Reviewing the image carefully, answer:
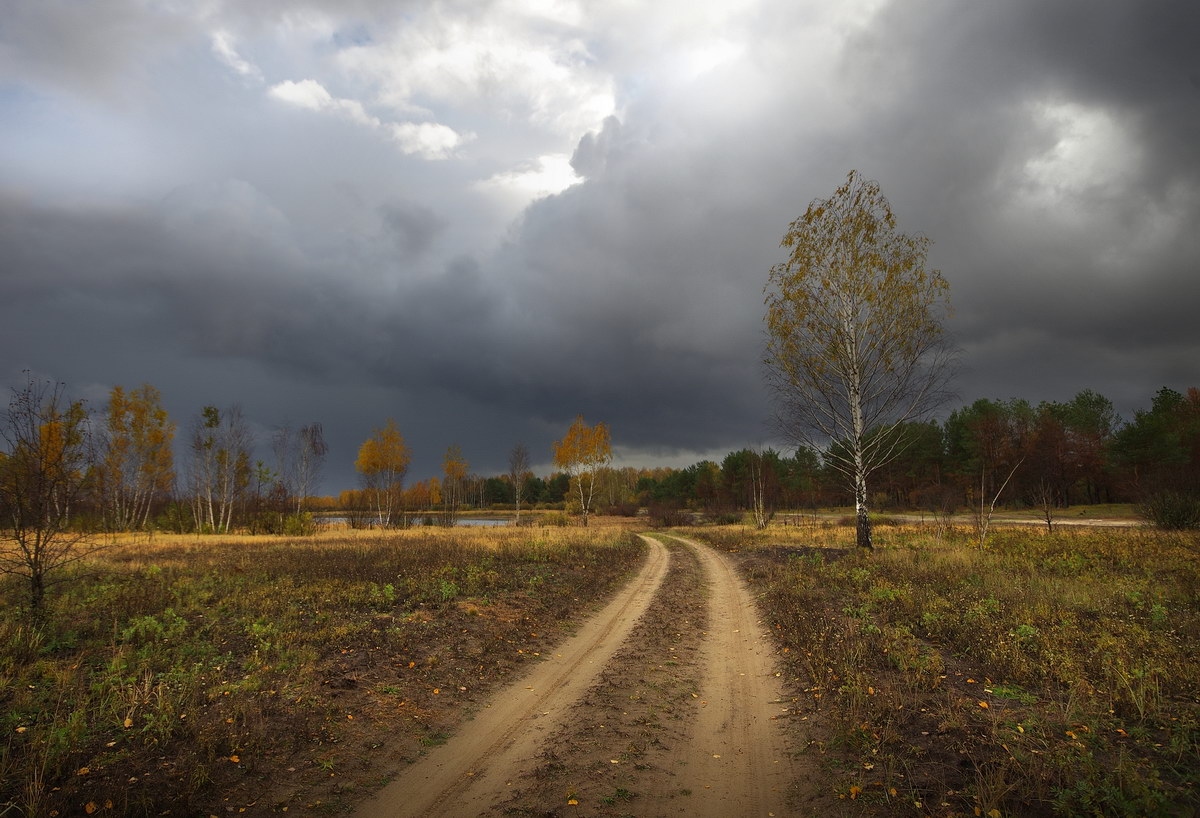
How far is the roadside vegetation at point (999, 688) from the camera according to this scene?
15.8ft

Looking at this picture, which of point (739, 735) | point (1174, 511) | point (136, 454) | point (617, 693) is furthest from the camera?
point (136, 454)

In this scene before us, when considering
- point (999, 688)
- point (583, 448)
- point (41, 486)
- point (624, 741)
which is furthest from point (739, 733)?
point (583, 448)

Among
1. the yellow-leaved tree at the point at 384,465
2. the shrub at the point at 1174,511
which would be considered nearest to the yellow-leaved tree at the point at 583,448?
the yellow-leaved tree at the point at 384,465

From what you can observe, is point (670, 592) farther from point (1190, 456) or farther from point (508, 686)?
point (1190, 456)

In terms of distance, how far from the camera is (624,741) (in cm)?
630

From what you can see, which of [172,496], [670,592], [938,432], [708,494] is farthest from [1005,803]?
[708,494]

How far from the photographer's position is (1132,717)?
20.4 ft

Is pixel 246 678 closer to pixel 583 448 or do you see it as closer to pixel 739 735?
pixel 739 735

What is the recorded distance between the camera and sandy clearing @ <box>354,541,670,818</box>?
16.7 ft

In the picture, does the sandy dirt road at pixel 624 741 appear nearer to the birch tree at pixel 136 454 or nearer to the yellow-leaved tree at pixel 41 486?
the yellow-leaved tree at pixel 41 486

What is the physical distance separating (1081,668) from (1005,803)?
441cm

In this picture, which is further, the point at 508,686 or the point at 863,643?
the point at 863,643

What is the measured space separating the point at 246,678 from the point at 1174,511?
3635 cm

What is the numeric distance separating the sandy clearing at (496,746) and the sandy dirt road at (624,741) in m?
0.02
